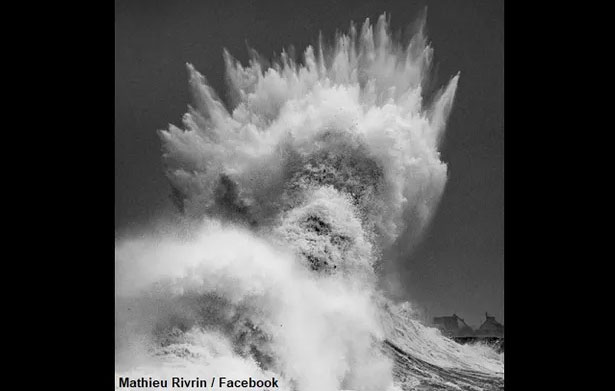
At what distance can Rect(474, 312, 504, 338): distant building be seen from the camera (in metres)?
19.6

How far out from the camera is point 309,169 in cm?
2188

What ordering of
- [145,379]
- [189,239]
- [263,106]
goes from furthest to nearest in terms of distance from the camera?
[263,106]
[189,239]
[145,379]

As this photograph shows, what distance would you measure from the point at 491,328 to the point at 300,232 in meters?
6.50

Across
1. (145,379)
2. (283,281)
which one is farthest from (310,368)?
(145,379)

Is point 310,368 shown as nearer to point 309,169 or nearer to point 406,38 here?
point 309,169

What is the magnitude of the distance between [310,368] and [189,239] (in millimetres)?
5242

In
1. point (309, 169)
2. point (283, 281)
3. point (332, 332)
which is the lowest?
point (332, 332)

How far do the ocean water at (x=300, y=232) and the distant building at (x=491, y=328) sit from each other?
90 cm

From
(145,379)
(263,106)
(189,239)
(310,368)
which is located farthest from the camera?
(263,106)

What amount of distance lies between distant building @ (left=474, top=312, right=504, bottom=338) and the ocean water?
899 millimetres

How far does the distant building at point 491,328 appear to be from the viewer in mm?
19553

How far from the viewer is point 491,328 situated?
19875 mm

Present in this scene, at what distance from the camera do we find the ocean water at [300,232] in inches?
737

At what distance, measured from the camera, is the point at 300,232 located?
21016 millimetres
